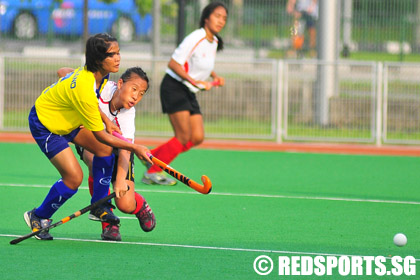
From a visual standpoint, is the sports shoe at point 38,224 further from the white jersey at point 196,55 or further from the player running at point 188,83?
the white jersey at point 196,55

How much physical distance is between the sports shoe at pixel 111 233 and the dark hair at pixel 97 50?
116 centimetres

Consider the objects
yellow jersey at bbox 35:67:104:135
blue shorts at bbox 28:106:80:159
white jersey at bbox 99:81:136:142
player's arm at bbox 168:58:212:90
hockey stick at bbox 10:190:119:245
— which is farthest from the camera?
player's arm at bbox 168:58:212:90

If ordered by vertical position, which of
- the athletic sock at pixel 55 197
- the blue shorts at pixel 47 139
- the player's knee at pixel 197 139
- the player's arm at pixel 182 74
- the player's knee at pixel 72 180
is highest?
the player's arm at pixel 182 74

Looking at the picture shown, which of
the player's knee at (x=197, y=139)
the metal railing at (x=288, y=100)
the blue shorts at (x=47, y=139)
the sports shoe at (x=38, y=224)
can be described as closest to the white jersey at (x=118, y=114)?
the blue shorts at (x=47, y=139)

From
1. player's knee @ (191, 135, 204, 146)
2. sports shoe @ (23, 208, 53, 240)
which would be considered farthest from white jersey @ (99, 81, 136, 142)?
player's knee @ (191, 135, 204, 146)

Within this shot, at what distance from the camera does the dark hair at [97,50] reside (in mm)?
6801

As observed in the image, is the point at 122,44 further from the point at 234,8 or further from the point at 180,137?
the point at 180,137

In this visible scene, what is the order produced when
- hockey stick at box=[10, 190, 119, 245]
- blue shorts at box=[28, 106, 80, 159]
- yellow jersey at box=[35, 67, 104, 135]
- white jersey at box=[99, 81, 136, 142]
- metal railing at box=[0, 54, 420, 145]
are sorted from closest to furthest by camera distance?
yellow jersey at box=[35, 67, 104, 135] → hockey stick at box=[10, 190, 119, 245] → blue shorts at box=[28, 106, 80, 159] → white jersey at box=[99, 81, 136, 142] → metal railing at box=[0, 54, 420, 145]

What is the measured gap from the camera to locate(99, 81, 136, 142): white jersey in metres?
7.24

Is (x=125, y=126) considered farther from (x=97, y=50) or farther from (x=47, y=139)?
(x=97, y=50)

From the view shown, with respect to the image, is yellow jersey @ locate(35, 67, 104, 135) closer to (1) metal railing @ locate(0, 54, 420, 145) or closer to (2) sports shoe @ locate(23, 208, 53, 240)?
(2) sports shoe @ locate(23, 208, 53, 240)

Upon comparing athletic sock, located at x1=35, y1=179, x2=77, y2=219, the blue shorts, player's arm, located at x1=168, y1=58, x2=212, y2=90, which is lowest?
athletic sock, located at x1=35, y1=179, x2=77, y2=219

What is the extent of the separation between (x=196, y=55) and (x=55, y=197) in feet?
12.5

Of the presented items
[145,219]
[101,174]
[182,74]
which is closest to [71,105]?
[101,174]
